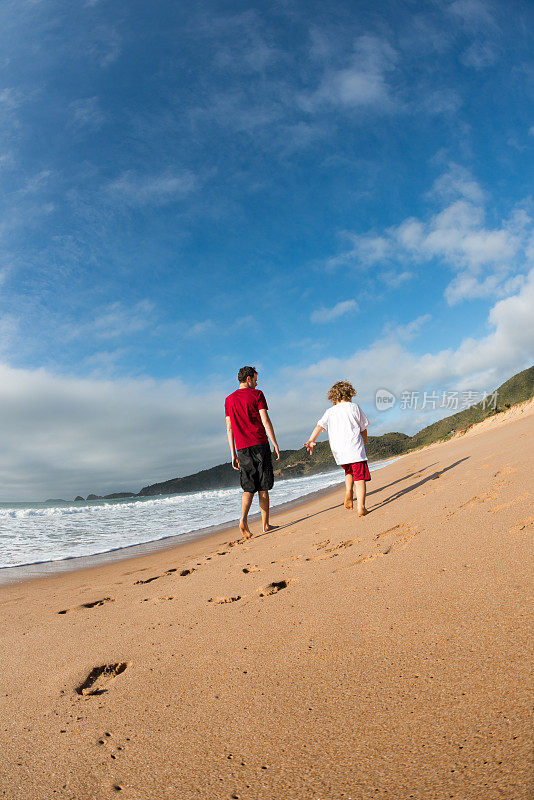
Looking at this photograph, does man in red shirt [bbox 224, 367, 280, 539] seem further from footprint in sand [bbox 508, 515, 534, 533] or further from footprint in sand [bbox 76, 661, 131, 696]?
footprint in sand [bbox 76, 661, 131, 696]

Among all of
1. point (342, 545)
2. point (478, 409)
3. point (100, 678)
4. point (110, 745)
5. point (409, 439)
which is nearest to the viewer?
point (110, 745)

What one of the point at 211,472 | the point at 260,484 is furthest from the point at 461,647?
the point at 211,472

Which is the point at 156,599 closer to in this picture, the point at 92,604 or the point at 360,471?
the point at 92,604

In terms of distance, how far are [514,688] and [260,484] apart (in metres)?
4.39

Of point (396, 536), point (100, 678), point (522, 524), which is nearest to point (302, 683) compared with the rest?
point (100, 678)

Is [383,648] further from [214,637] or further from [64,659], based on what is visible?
[64,659]

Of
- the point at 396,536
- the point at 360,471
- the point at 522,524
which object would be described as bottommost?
the point at 396,536

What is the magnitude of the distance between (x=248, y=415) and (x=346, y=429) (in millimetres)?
1303

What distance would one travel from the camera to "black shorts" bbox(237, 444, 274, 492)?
5.51 meters

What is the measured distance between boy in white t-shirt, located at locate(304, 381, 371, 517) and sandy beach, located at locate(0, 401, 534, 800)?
2147 mm

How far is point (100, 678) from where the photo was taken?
190 centimetres

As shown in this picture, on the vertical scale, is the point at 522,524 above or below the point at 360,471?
below

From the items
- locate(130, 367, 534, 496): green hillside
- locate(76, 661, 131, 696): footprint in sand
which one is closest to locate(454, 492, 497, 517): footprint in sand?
locate(76, 661, 131, 696): footprint in sand

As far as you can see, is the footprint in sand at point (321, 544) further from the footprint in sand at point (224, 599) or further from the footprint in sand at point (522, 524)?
the footprint in sand at point (522, 524)
